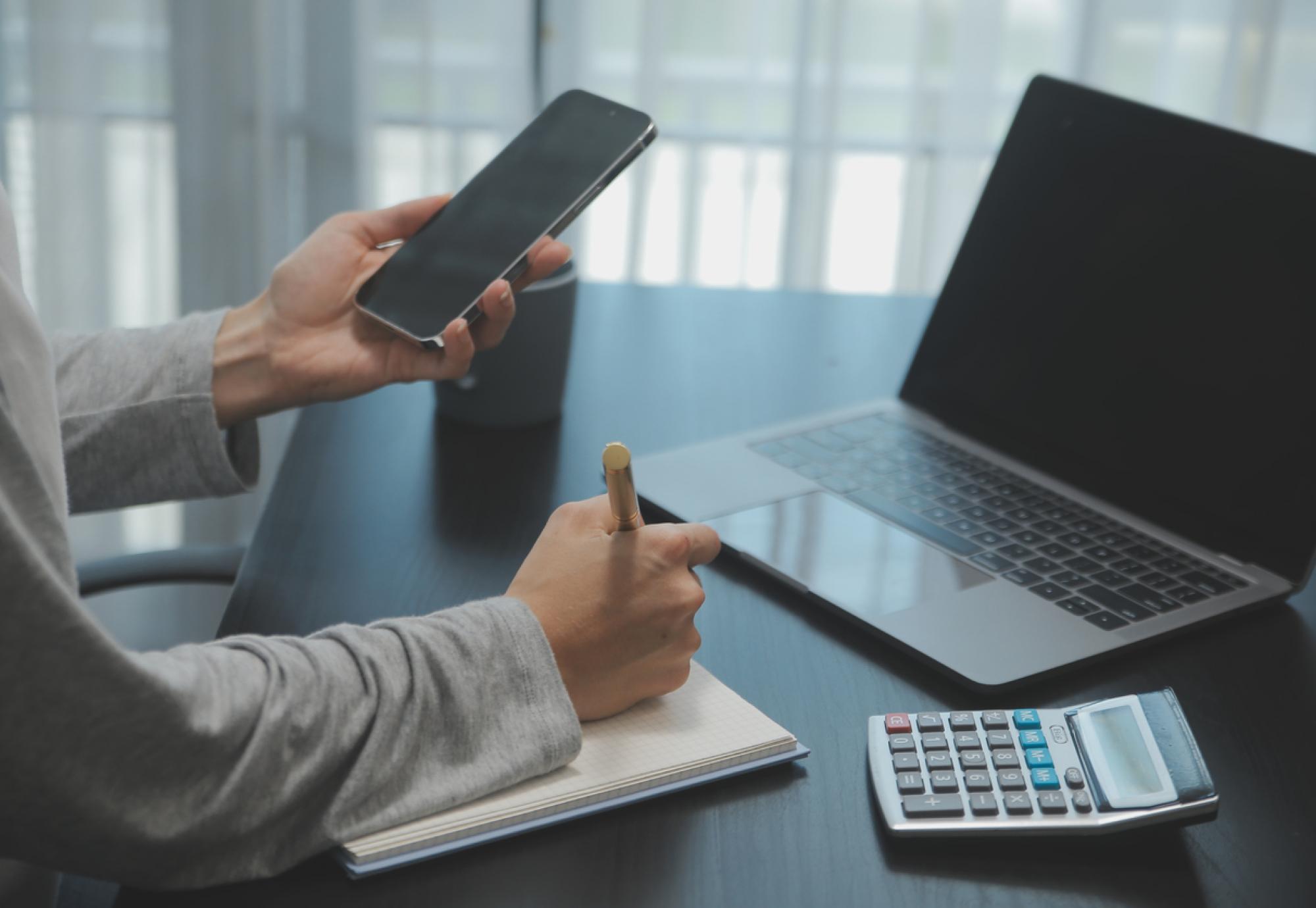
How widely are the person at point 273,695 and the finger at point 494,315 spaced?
0.67ft

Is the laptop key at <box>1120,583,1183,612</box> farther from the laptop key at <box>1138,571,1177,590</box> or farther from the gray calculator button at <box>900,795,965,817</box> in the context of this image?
the gray calculator button at <box>900,795,965,817</box>

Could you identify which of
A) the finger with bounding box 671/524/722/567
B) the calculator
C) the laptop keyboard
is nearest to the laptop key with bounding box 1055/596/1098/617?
the laptop keyboard

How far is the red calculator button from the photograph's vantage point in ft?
1.93

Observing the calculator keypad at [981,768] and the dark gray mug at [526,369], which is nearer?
the calculator keypad at [981,768]

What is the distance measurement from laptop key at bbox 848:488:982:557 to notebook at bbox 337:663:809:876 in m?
0.22

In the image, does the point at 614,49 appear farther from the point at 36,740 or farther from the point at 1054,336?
the point at 36,740

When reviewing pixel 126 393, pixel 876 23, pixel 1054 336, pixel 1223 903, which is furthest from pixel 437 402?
pixel 876 23

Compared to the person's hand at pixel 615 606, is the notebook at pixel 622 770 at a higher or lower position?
lower

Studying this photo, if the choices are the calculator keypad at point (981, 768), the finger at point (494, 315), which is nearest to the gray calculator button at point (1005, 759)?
the calculator keypad at point (981, 768)

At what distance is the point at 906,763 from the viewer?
1.87 ft

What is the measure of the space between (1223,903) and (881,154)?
1688 mm

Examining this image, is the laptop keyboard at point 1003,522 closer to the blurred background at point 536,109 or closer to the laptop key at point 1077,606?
the laptop key at point 1077,606

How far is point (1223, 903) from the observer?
51 cm

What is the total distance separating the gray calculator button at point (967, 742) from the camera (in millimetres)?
574
